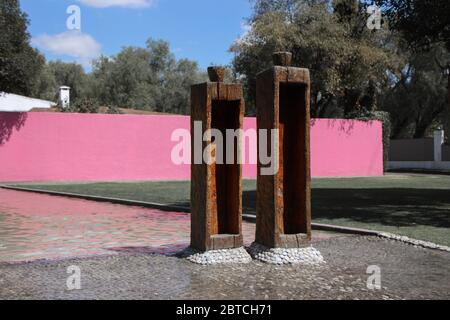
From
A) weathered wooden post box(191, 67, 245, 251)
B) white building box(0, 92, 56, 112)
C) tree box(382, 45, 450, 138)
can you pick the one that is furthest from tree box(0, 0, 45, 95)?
tree box(382, 45, 450, 138)

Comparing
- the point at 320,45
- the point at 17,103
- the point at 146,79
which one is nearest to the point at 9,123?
the point at 320,45

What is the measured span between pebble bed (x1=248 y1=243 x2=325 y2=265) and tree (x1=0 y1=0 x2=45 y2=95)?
15.9 m

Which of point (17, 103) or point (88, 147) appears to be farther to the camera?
point (17, 103)

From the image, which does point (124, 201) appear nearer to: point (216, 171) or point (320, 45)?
point (216, 171)

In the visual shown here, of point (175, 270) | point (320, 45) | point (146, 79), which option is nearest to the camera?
point (175, 270)

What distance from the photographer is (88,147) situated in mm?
22984

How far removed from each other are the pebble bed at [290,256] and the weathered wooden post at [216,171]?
0.33 metres

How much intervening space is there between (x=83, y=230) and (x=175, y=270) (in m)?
3.88

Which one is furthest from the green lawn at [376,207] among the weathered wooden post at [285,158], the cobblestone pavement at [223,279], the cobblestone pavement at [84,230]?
the weathered wooden post at [285,158]

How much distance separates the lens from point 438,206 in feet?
43.0

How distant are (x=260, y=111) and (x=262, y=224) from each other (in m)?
1.38

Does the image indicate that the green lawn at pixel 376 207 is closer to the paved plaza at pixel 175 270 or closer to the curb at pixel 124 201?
the curb at pixel 124 201

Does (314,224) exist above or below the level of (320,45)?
below
